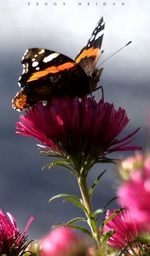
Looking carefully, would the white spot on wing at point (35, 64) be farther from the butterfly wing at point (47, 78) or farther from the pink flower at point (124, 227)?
the pink flower at point (124, 227)

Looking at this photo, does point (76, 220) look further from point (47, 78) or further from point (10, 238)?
point (47, 78)

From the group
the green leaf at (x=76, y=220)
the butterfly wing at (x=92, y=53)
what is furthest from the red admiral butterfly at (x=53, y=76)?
the green leaf at (x=76, y=220)

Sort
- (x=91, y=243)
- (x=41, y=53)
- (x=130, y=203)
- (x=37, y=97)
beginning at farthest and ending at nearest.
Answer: (x=41, y=53), (x=37, y=97), (x=91, y=243), (x=130, y=203)

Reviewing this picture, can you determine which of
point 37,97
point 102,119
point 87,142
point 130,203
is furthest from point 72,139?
point 130,203

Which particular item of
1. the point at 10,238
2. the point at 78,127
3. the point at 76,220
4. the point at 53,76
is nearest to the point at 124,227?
the point at 76,220

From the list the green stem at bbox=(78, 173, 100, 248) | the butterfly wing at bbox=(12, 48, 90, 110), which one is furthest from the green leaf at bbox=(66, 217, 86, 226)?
the butterfly wing at bbox=(12, 48, 90, 110)

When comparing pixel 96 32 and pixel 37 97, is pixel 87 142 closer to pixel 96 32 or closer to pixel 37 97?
pixel 37 97
